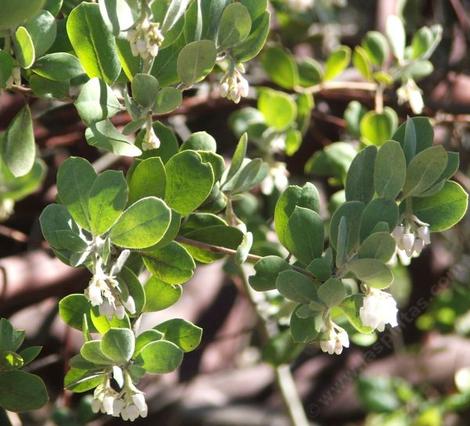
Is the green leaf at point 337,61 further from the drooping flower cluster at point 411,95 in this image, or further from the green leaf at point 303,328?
the green leaf at point 303,328

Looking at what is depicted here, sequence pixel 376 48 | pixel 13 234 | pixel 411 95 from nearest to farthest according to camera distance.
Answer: pixel 411 95 → pixel 376 48 → pixel 13 234

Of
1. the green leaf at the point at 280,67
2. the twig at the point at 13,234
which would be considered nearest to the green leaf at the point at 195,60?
the green leaf at the point at 280,67

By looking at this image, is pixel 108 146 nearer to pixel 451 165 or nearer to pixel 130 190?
pixel 130 190

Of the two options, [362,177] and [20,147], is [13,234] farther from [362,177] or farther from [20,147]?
[362,177]

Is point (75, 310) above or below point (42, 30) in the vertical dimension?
below

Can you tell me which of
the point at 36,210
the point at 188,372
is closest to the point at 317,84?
the point at 36,210

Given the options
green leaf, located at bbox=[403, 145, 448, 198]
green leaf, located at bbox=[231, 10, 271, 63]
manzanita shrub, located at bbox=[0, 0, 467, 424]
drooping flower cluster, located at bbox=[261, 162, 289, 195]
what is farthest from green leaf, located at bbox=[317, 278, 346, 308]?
drooping flower cluster, located at bbox=[261, 162, 289, 195]

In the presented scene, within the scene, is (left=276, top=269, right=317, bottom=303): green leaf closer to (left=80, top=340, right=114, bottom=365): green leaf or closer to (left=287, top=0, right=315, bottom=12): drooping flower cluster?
(left=80, top=340, right=114, bottom=365): green leaf

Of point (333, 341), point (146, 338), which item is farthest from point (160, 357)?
point (333, 341)
